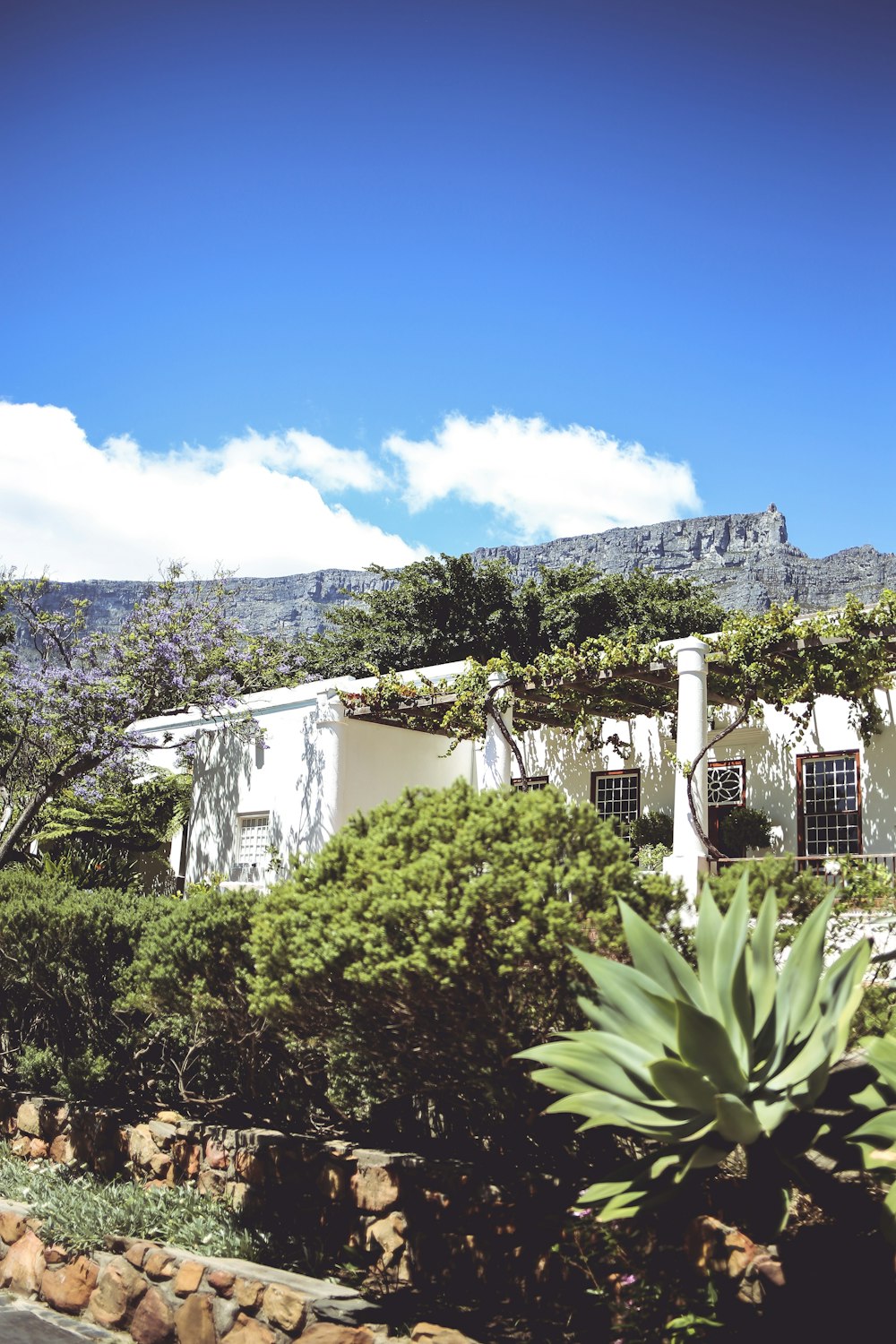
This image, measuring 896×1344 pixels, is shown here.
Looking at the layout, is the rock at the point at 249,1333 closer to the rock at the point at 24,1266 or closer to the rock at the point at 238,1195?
the rock at the point at 238,1195

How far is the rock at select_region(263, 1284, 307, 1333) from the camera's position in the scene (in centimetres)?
578

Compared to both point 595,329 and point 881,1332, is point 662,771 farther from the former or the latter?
point 881,1332

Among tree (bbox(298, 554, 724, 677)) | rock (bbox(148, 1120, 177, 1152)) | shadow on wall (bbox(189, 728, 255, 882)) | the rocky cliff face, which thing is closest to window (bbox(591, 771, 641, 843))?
shadow on wall (bbox(189, 728, 255, 882))

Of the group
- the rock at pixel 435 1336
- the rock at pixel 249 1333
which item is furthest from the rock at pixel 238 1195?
the rock at pixel 435 1336

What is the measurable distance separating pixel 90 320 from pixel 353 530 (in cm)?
10033

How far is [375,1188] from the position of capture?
6.57m

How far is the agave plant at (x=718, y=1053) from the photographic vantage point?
4012 millimetres

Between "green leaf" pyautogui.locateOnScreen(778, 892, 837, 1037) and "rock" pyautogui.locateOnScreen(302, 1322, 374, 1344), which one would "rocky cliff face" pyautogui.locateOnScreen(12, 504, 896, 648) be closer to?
"rock" pyautogui.locateOnScreen(302, 1322, 374, 1344)

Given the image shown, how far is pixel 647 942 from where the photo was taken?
173 inches

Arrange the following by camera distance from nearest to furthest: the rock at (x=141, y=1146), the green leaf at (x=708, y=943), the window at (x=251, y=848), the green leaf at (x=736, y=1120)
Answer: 1. the green leaf at (x=736, y=1120)
2. the green leaf at (x=708, y=943)
3. the rock at (x=141, y=1146)
4. the window at (x=251, y=848)

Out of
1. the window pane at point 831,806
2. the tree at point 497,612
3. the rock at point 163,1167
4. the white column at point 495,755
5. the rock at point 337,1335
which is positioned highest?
the tree at point 497,612

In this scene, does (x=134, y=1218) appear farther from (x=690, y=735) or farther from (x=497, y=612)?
(x=497, y=612)

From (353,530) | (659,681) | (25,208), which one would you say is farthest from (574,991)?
(353,530)

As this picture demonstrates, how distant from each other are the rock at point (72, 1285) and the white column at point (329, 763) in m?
9.96
